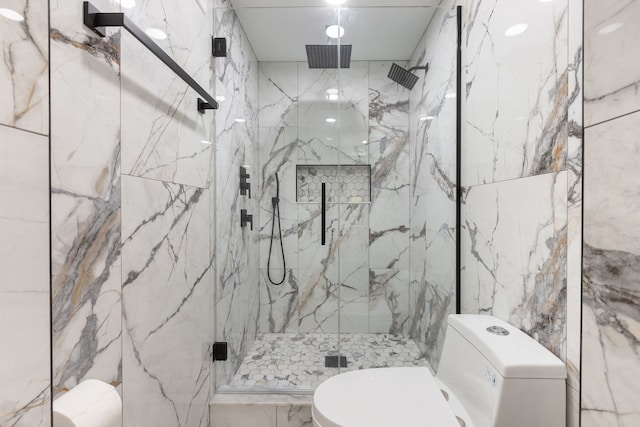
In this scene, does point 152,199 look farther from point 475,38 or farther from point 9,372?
point 475,38

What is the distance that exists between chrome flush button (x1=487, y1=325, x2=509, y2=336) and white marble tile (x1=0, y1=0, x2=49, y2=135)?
137 centimetres

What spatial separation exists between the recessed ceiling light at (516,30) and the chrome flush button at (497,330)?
1.07 m

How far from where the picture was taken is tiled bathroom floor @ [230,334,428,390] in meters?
1.90

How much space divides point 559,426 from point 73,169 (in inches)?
57.8

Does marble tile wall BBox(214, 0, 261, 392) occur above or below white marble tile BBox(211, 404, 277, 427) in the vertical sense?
above

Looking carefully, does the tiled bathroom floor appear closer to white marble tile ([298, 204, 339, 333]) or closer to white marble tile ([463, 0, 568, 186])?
white marble tile ([298, 204, 339, 333])

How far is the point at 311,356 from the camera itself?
81.5 inches

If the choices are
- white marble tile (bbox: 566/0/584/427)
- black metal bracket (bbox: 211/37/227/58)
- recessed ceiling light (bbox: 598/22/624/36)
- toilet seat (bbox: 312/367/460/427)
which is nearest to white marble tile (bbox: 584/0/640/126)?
recessed ceiling light (bbox: 598/22/624/36)

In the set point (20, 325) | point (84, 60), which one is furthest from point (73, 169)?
point (20, 325)

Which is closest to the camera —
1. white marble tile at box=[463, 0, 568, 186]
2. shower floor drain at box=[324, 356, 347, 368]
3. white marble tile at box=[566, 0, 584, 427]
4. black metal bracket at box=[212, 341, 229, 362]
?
white marble tile at box=[566, 0, 584, 427]

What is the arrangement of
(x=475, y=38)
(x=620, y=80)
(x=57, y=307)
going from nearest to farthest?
(x=620, y=80) → (x=57, y=307) → (x=475, y=38)

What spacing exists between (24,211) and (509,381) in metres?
1.22

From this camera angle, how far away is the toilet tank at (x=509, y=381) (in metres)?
0.96

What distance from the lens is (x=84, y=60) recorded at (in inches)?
31.4
